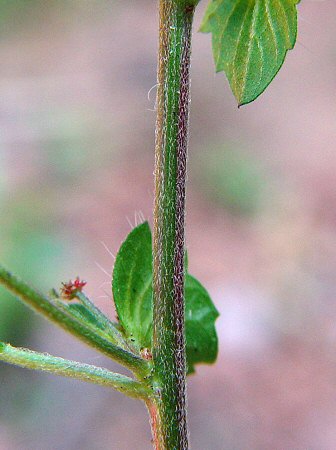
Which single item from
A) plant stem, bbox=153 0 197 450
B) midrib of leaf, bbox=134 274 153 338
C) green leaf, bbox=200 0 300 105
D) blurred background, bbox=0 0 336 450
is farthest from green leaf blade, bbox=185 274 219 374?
blurred background, bbox=0 0 336 450

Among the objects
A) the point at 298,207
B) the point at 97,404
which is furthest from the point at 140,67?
the point at 97,404

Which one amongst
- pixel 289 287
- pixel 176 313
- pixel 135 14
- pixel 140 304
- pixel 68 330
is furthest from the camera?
pixel 135 14

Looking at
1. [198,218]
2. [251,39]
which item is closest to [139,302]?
[251,39]

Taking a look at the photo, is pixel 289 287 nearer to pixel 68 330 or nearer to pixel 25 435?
pixel 25 435

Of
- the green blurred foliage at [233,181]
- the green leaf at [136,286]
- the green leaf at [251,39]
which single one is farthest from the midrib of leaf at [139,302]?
the green blurred foliage at [233,181]

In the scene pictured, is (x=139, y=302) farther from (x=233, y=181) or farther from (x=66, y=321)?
(x=233, y=181)

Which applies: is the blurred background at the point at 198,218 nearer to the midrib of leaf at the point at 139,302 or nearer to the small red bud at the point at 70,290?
the midrib of leaf at the point at 139,302
